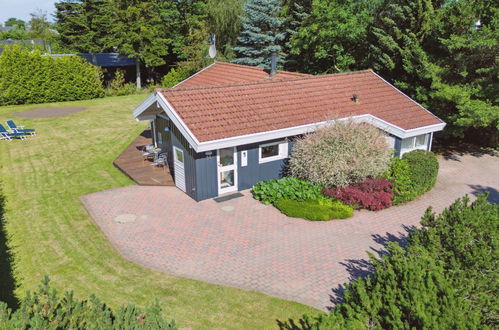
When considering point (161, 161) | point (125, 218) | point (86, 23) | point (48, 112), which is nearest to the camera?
point (125, 218)


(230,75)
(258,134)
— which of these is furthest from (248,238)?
(230,75)

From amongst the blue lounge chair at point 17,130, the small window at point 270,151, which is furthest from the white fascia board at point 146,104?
the blue lounge chair at point 17,130

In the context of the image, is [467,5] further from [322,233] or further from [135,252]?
[135,252]

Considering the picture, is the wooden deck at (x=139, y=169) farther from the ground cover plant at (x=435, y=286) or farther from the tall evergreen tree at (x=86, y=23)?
the tall evergreen tree at (x=86, y=23)

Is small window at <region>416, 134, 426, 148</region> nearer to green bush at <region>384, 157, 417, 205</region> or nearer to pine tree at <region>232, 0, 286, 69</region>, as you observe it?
green bush at <region>384, 157, 417, 205</region>

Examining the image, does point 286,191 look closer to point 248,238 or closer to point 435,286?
point 248,238

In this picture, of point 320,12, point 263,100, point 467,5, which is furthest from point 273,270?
point 320,12
